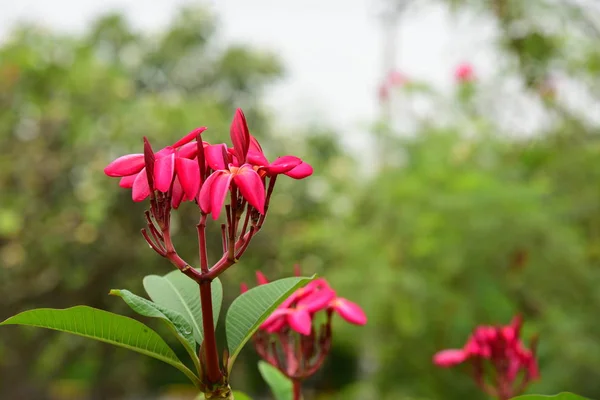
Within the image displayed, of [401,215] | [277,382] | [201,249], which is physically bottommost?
[401,215]

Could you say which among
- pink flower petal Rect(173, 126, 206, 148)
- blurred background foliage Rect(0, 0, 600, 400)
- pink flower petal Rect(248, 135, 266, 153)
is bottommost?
blurred background foliage Rect(0, 0, 600, 400)

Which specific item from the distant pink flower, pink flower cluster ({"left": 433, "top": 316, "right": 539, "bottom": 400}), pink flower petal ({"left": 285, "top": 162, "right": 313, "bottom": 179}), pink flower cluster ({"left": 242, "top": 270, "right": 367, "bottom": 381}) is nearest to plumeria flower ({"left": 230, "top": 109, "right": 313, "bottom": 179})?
pink flower petal ({"left": 285, "top": 162, "right": 313, "bottom": 179})

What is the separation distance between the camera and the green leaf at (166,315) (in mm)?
625

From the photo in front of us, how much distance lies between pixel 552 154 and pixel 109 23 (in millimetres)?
7791

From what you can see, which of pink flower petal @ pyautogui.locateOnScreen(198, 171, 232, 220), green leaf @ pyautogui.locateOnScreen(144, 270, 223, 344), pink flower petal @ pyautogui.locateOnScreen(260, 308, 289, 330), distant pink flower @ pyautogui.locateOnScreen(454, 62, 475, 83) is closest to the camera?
pink flower petal @ pyautogui.locateOnScreen(198, 171, 232, 220)

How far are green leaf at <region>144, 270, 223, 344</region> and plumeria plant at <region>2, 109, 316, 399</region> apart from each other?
4 centimetres

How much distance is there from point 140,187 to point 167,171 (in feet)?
0.14

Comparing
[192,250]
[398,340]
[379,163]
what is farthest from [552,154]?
[192,250]

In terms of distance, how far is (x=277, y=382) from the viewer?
942 mm

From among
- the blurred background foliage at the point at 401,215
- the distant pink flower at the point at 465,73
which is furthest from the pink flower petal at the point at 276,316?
the distant pink flower at the point at 465,73

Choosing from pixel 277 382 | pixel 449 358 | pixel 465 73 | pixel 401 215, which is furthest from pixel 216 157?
pixel 465 73

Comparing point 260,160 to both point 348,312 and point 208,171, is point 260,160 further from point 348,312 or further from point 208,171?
point 348,312

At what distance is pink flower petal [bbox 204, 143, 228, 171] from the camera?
664 millimetres

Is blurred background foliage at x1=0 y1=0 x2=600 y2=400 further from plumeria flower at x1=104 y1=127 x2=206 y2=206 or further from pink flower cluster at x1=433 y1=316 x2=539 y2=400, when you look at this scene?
plumeria flower at x1=104 y1=127 x2=206 y2=206
